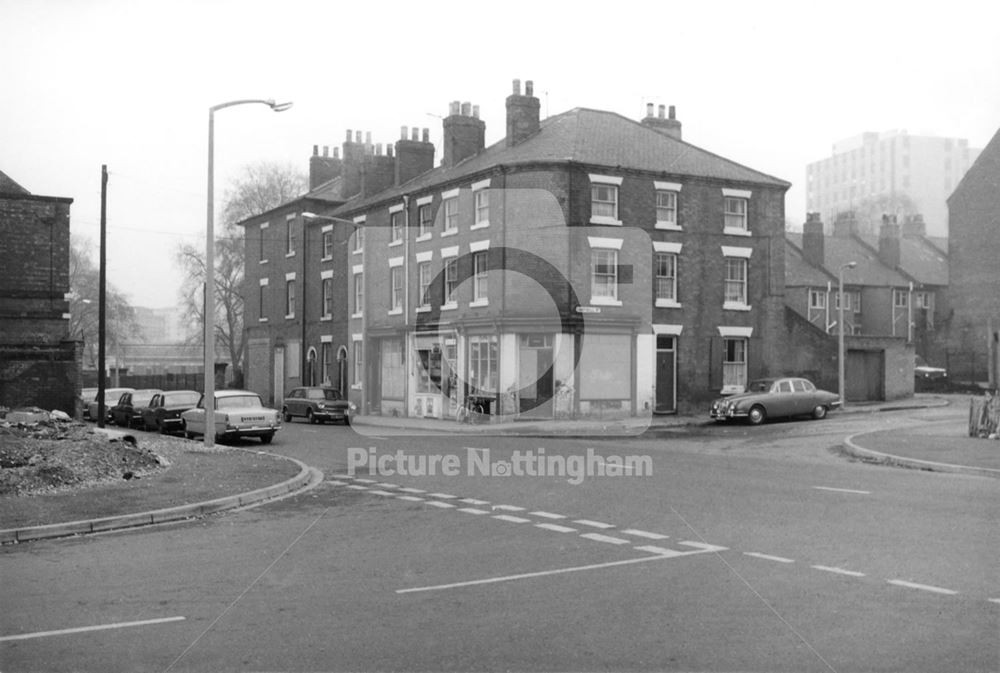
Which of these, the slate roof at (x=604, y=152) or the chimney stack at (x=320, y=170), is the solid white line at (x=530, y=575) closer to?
the slate roof at (x=604, y=152)

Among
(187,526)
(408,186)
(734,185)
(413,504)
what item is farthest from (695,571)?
(408,186)

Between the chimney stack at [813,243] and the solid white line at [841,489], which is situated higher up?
the chimney stack at [813,243]

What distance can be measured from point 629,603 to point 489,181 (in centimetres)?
2914

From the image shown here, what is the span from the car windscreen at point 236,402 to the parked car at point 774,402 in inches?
615

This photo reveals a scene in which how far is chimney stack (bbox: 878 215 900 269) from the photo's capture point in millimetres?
61781

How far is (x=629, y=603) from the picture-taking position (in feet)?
24.9

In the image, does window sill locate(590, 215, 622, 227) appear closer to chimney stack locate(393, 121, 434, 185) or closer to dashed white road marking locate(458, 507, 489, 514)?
chimney stack locate(393, 121, 434, 185)

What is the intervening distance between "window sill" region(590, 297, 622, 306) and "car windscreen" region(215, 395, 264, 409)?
12.7 m

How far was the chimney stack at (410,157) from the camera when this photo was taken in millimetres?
44375

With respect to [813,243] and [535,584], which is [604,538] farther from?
[813,243]

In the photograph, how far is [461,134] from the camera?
132 ft

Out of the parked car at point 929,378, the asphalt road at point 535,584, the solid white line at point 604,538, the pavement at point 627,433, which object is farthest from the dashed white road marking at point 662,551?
the parked car at point 929,378

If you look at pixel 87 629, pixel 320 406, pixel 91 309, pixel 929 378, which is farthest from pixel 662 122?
pixel 91 309

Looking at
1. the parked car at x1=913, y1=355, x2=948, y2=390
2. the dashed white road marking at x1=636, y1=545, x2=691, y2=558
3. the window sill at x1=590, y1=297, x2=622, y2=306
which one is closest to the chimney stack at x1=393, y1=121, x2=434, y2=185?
the window sill at x1=590, y1=297, x2=622, y2=306
